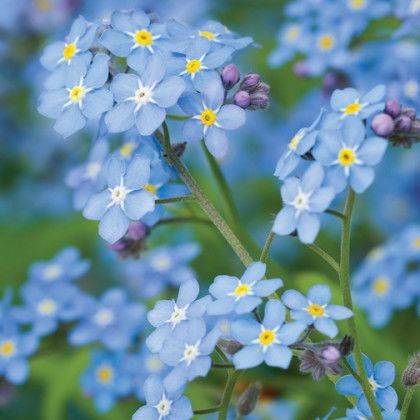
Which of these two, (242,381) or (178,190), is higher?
(178,190)

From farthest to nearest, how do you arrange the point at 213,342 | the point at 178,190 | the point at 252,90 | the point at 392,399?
the point at 178,190 → the point at 252,90 → the point at 392,399 → the point at 213,342

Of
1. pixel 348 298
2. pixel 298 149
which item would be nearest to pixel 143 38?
pixel 298 149

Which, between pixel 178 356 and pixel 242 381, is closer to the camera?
pixel 178 356

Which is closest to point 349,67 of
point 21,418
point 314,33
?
point 314,33

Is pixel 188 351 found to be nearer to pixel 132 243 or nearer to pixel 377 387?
pixel 377 387

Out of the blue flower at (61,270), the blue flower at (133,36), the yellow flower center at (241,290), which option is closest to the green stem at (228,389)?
the yellow flower center at (241,290)

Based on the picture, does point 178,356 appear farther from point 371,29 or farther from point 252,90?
point 371,29

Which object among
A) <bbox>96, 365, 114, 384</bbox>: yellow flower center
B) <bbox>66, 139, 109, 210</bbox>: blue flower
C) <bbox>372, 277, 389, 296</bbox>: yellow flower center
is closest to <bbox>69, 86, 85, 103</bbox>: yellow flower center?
<bbox>66, 139, 109, 210</bbox>: blue flower
